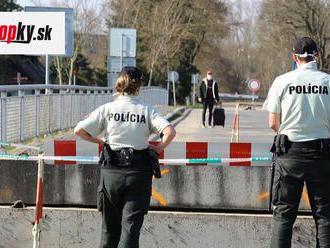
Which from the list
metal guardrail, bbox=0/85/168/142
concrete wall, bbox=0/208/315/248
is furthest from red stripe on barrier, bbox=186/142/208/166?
metal guardrail, bbox=0/85/168/142

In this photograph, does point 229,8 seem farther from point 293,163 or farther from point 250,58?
point 293,163

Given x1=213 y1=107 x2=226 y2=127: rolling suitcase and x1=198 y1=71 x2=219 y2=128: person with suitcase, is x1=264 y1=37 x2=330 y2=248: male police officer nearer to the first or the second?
x1=213 y1=107 x2=226 y2=127: rolling suitcase

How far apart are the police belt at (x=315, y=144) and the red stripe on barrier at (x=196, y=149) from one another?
1762 mm

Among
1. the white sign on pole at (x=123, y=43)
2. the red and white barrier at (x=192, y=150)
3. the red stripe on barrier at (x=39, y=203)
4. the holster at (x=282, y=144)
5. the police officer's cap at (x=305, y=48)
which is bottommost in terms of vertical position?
the red stripe on barrier at (x=39, y=203)

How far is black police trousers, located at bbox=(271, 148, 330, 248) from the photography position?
5.14 meters

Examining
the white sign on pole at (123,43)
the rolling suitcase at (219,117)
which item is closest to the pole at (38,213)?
the rolling suitcase at (219,117)

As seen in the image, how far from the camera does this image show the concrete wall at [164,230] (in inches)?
247

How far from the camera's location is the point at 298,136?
5.16 m

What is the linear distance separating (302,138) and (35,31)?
1260 centimetres

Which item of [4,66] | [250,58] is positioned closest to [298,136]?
[4,66]

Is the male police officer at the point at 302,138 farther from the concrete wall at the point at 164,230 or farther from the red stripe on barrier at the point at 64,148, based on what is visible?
the red stripe on barrier at the point at 64,148

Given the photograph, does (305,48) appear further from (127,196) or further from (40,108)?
(40,108)

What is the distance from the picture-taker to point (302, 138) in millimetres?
5152

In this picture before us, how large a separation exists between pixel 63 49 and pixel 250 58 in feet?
249
